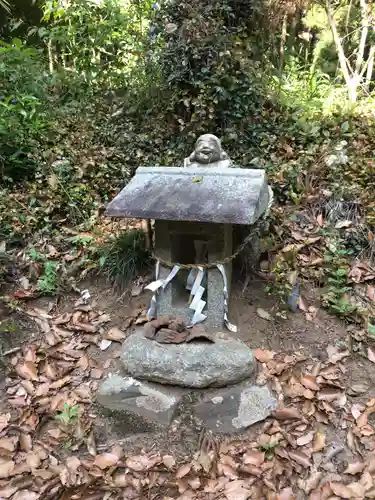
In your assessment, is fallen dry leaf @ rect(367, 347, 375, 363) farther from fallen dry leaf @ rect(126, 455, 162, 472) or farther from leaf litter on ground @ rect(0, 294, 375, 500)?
fallen dry leaf @ rect(126, 455, 162, 472)

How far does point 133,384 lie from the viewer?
2.86 m

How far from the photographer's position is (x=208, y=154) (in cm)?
335

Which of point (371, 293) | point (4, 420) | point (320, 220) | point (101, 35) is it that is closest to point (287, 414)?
point (371, 293)

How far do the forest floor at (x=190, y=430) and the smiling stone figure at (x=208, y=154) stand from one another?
104cm

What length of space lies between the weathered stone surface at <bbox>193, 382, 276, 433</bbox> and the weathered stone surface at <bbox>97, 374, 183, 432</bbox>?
0.18 m

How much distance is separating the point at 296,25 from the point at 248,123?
3719 mm

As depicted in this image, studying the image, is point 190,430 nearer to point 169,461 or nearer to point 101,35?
point 169,461

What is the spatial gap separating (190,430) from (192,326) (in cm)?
70

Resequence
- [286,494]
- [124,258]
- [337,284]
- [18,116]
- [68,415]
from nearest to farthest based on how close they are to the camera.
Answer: [286,494] < [68,415] < [337,284] < [124,258] < [18,116]

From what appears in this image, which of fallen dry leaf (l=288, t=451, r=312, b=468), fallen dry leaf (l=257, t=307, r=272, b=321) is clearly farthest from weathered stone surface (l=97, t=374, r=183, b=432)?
fallen dry leaf (l=257, t=307, r=272, b=321)

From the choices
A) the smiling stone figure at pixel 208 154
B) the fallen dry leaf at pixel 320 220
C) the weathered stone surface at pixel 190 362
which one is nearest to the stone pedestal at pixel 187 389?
the weathered stone surface at pixel 190 362

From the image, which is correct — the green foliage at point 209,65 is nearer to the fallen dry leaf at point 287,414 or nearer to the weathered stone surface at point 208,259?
the weathered stone surface at point 208,259

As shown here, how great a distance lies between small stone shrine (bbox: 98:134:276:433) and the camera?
2682 mm

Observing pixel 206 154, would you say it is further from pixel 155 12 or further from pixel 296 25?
pixel 296 25
